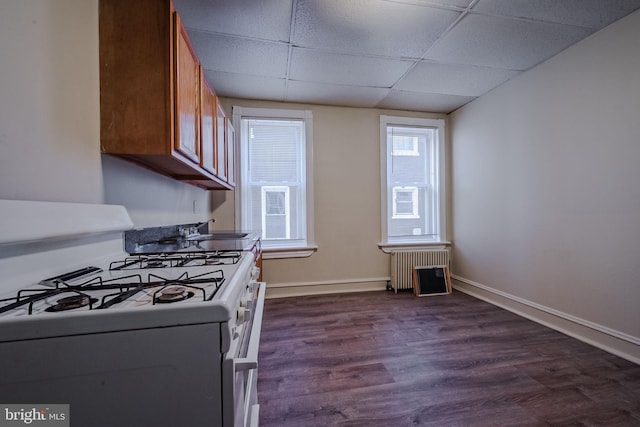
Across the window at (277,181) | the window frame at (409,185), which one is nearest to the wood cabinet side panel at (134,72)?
the window at (277,181)

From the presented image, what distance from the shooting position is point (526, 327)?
220 cm

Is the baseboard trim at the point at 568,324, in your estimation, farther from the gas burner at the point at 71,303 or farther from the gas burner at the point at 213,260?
the gas burner at the point at 71,303

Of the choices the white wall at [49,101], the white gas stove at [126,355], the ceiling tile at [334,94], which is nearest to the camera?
the white gas stove at [126,355]

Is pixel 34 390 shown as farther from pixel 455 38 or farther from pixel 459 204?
pixel 459 204

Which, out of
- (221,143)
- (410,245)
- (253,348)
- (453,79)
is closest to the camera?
(253,348)

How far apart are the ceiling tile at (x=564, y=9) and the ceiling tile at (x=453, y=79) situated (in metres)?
0.62

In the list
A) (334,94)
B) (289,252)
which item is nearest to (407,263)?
(289,252)

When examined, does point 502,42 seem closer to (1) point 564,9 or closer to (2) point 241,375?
(1) point 564,9

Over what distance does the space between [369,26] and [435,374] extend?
2.36m

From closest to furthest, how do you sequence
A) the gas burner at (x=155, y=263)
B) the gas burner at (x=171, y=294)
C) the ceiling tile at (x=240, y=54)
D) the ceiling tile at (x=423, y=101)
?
1. the gas burner at (x=171, y=294)
2. the gas burner at (x=155, y=263)
3. the ceiling tile at (x=240, y=54)
4. the ceiling tile at (x=423, y=101)

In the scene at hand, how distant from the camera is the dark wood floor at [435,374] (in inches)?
50.3

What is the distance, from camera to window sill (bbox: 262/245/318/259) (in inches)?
116

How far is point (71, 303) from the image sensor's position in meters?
0.59

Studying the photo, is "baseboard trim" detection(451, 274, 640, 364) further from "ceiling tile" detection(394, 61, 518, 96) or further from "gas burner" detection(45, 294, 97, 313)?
"gas burner" detection(45, 294, 97, 313)
